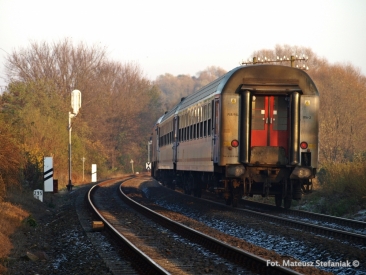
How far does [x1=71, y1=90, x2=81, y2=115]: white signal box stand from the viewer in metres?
50.7

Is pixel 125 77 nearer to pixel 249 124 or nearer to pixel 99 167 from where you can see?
pixel 99 167

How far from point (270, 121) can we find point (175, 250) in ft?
21.5

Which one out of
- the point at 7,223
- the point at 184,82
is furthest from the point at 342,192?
the point at 184,82

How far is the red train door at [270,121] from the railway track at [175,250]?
343 centimetres

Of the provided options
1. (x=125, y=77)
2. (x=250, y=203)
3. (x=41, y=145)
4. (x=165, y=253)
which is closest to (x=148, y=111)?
(x=125, y=77)

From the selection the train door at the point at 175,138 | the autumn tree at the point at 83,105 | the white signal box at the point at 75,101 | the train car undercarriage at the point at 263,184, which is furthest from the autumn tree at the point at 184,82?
the train car undercarriage at the point at 263,184

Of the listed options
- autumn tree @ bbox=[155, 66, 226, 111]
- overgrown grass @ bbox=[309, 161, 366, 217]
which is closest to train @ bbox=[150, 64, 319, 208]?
overgrown grass @ bbox=[309, 161, 366, 217]

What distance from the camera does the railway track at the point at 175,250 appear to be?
862 cm

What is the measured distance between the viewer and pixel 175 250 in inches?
422

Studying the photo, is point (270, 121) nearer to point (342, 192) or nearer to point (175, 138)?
point (342, 192)

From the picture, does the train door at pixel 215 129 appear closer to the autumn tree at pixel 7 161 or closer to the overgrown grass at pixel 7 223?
the overgrown grass at pixel 7 223

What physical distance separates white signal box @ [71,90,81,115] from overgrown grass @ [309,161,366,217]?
107 ft

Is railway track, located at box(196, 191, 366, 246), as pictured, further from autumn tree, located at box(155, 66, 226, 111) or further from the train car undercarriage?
autumn tree, located at box(155, 66, 226, 111)

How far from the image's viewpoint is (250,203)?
2072 cm
